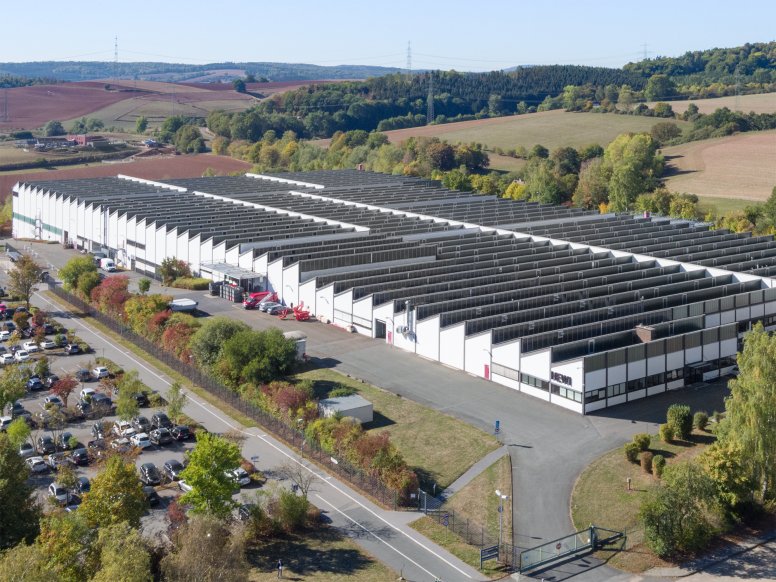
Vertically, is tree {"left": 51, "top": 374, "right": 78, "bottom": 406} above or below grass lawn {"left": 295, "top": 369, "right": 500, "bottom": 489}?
above

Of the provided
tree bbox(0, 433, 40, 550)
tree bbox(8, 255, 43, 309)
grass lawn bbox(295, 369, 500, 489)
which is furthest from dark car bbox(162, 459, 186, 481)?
tree bbox(8, 255, 43, 309)

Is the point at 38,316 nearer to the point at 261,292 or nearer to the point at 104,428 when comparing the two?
the point at 261,292

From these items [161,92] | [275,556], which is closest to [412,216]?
[275,556]

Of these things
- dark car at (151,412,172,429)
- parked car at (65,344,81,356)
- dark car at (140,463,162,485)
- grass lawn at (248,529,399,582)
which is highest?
parked car at (65,344,81,356)

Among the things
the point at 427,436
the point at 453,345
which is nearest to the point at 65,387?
the point at 427,436

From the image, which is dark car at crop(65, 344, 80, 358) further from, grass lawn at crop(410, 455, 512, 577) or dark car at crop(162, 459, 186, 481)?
grass lawn at crop(410, 455, 512, 577)

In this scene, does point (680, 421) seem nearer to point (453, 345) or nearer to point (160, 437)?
point (453, 345)
